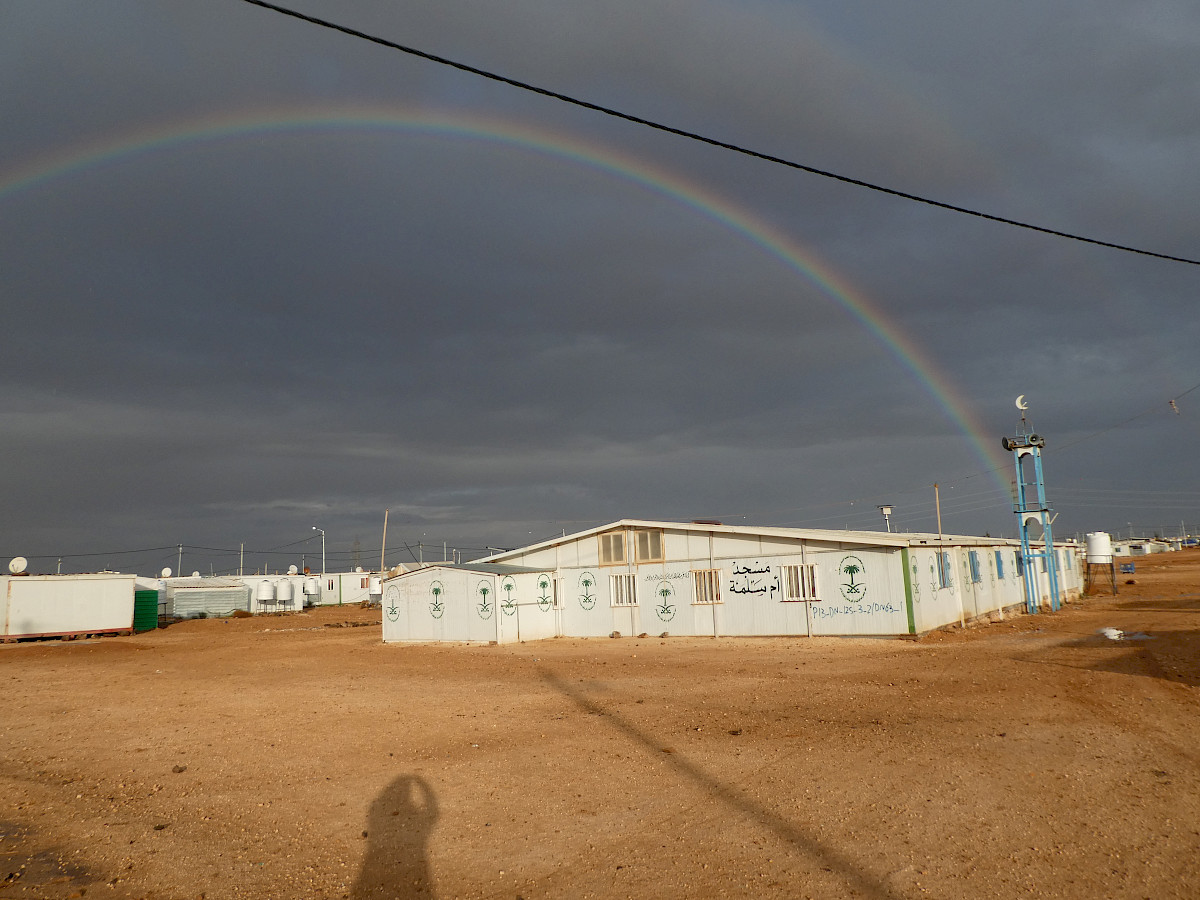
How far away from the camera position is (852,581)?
2970 centimetres

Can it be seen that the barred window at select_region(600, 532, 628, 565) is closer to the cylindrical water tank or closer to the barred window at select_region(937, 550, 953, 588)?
the barred window at select_region(937, 550, 953, 588)

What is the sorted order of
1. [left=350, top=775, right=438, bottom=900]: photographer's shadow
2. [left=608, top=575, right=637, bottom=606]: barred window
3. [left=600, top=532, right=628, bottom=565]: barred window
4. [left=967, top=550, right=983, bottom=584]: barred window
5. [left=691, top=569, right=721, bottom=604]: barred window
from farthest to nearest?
1. [left=967, top=550, right=983, bottom=584]: barred window
2. [left=600, top=532, right=628, bottom=565]: barred window
3. [left=608, top=575, right=637, bottom=606]: barred window
4. [left=691, top=569, right=721, bottom=604]: barred window
5. [left=350, top=775, right=438, bottom=900]: photographer's shadow

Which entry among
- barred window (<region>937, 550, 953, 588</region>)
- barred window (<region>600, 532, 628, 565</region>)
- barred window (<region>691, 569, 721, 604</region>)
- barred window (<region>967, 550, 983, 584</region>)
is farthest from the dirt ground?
barred window (<region>967, 550, 983, 584</region>)

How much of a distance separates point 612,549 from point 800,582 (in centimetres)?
933

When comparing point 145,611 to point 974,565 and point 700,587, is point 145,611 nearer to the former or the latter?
point 700,587

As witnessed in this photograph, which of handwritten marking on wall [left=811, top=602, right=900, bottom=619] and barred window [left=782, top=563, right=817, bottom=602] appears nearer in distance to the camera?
handwritten marking on wall [left=811, top=602, right=900, bottom=619]

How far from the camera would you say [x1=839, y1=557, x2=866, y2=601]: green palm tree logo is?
2953 cm

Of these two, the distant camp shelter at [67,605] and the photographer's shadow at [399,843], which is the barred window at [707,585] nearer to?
the photographer's shadow at [399,843]

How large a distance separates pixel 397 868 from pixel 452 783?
315 cm

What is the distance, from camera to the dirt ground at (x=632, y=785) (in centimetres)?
719

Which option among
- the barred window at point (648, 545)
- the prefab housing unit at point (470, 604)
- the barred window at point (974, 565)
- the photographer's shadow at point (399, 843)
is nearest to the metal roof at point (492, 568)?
the prefab housing unit at point (470, 604)

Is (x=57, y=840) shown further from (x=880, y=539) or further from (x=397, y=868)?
(x=880, y=539)

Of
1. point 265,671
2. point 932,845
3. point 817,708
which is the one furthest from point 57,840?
point 265,671

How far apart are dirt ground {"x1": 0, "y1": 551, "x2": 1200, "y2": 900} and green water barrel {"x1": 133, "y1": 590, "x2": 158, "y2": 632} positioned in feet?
129
